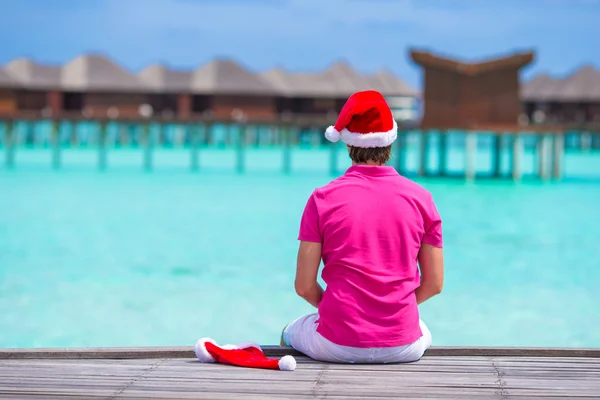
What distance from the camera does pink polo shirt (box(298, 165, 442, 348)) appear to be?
10.7ft

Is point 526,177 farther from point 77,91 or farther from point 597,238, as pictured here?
point 77,91

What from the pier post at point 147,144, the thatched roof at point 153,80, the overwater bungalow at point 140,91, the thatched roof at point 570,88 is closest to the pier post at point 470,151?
the pier post at point 147,144

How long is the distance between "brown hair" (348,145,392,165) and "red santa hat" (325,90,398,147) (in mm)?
19

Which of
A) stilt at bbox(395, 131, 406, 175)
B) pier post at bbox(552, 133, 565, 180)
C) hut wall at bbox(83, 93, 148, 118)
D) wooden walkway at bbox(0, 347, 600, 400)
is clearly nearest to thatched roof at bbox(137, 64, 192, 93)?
hut wall at bbox(83, 93, 148, 118)

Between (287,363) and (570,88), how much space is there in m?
54.9

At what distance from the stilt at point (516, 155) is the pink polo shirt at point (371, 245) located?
2589 cm

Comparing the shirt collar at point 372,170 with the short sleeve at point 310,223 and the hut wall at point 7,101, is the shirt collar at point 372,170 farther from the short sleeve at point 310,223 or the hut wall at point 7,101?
the hut wall at point 7,101

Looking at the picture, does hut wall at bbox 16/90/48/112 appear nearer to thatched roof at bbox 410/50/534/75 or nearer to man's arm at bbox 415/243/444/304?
thatched roof at bbox 410/50/534/75

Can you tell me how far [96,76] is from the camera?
160 ft

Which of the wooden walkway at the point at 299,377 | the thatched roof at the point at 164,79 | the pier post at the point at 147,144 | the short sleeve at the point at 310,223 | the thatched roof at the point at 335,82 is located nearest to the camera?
the wooden walkway at the point at 299,377

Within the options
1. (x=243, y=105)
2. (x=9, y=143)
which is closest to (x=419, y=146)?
(x=9, y=143)

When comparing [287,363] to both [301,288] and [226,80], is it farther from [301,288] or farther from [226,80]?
[226,80]

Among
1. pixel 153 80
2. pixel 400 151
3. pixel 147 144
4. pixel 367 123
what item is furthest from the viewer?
pixel 153 80

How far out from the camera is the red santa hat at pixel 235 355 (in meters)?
3.34
